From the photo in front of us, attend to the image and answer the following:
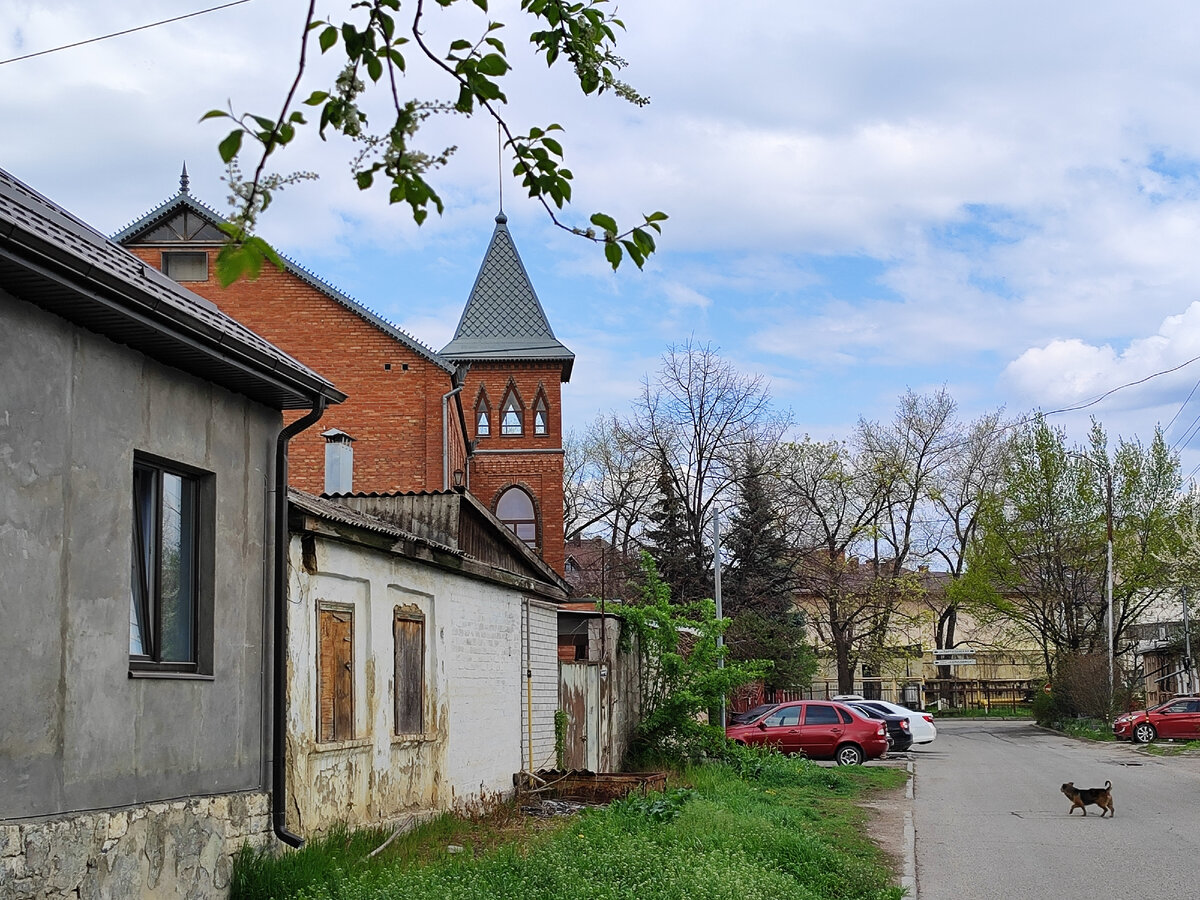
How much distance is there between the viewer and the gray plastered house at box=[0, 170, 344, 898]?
7031 mm

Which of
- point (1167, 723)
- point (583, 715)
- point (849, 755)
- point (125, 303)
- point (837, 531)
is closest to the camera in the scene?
point (125, 303)

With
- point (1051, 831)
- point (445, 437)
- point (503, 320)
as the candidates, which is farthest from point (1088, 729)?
point (1051, 831)

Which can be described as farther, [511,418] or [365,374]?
[511,418]

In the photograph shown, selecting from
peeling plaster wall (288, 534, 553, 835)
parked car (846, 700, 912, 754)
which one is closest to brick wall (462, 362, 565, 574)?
parked car (846, 700, 912, 754)

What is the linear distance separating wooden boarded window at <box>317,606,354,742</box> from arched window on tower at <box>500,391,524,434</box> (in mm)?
29182

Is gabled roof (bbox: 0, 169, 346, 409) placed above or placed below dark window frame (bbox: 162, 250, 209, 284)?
below

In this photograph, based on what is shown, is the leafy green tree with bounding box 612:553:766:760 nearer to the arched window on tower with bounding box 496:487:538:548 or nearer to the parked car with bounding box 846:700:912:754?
the parked car with bounding box 846:700:912:754

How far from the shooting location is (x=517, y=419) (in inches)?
1594

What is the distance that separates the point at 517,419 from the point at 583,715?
21.4 metres

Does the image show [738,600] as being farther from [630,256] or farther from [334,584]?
[630,256]

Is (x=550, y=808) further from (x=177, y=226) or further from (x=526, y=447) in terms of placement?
(x=526, y=447)

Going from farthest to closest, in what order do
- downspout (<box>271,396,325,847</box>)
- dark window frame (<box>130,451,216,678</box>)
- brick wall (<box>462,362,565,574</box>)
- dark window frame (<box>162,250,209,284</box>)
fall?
1. brick wall (<box>462,362,565,574</box>)
2. dark window frame (<box>162,250,209,284</box>)
3. downspout (<box>271,396,325,847</box>)
4. dark window frame (<box>130,451,216,678</box>)

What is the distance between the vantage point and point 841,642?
54656 mm

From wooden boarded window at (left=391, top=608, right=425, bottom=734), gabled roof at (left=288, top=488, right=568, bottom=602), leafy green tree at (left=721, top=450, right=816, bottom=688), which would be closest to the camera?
wooden boarded window at (left=391, top=608, right=425, bottom=734)
